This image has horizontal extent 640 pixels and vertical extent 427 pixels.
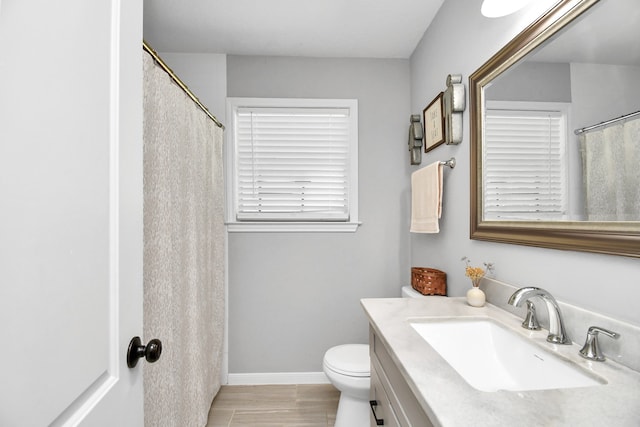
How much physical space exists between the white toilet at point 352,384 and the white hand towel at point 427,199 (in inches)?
32.8

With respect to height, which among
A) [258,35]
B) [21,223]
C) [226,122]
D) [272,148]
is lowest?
[21,223]

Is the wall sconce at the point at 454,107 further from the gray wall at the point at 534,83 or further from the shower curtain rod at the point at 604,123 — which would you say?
the shower curtain rod at the point at 604,123

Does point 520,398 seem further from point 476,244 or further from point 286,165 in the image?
point 286,165

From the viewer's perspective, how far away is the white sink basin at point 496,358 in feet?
2.71

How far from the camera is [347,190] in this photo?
2379 millimetres

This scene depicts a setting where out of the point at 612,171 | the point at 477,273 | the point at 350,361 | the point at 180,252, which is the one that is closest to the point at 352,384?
the point at 350,361

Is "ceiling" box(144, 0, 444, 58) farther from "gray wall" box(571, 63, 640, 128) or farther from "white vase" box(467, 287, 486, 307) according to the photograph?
"white vase" box(467, 287, 486, 307)

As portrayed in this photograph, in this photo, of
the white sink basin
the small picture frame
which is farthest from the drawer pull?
the small picture frame

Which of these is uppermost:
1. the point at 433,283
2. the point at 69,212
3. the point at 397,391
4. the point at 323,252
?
the point at 69,212

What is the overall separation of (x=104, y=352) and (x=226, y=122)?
197 cm

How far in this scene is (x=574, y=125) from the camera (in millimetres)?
938

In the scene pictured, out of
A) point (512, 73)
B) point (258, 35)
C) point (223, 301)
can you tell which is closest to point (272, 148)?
point (258, 35)

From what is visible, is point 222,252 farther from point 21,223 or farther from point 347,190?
point 21,223

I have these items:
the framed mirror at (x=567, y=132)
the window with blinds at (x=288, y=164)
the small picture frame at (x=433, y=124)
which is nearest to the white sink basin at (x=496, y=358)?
the framed mirror at (x=567, y=132)
